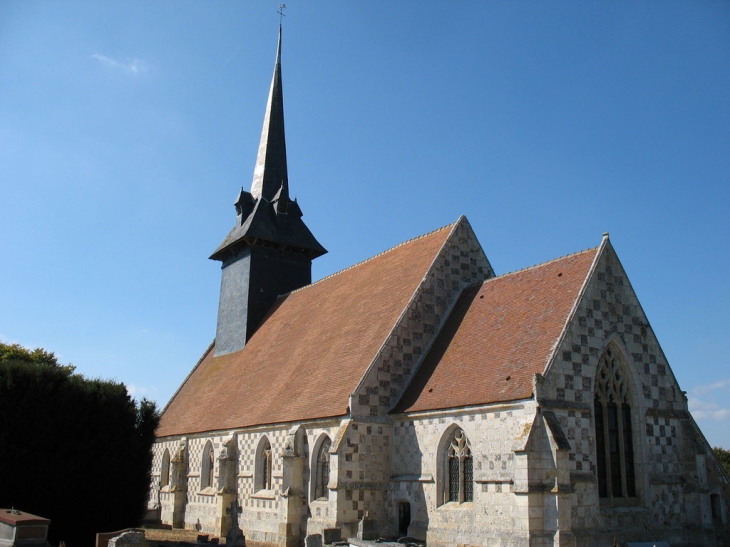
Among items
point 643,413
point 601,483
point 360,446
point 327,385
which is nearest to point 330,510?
point 360,446

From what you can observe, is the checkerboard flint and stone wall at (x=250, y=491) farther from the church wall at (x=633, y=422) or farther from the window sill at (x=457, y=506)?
the church wall at (x=633, y=422)

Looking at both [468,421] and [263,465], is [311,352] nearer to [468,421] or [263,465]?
[263,465]

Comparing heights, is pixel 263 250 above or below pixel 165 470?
above

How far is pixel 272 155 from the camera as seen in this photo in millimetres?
31750

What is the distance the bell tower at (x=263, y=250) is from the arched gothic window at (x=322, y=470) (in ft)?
36.2

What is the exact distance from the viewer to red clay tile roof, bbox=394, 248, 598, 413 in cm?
1491

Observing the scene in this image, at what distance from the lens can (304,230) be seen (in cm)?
3078

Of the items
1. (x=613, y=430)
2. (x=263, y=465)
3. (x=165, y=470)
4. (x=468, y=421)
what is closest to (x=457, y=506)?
(x=468, y=421)

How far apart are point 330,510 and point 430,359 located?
177 inches

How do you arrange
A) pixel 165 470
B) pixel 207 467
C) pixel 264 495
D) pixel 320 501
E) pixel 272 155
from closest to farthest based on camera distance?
1. pixel 320 501
2. pixel 264 495
3. pixel 207 467
4. pixel 165 470
5. pixel 272 155

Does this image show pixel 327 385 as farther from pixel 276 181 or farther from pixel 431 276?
pixel 276 181

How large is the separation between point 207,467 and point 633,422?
1431cm

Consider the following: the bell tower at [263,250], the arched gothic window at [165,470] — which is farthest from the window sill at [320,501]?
the bell tower at [263,250]

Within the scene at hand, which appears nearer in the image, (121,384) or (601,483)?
(601,483)
